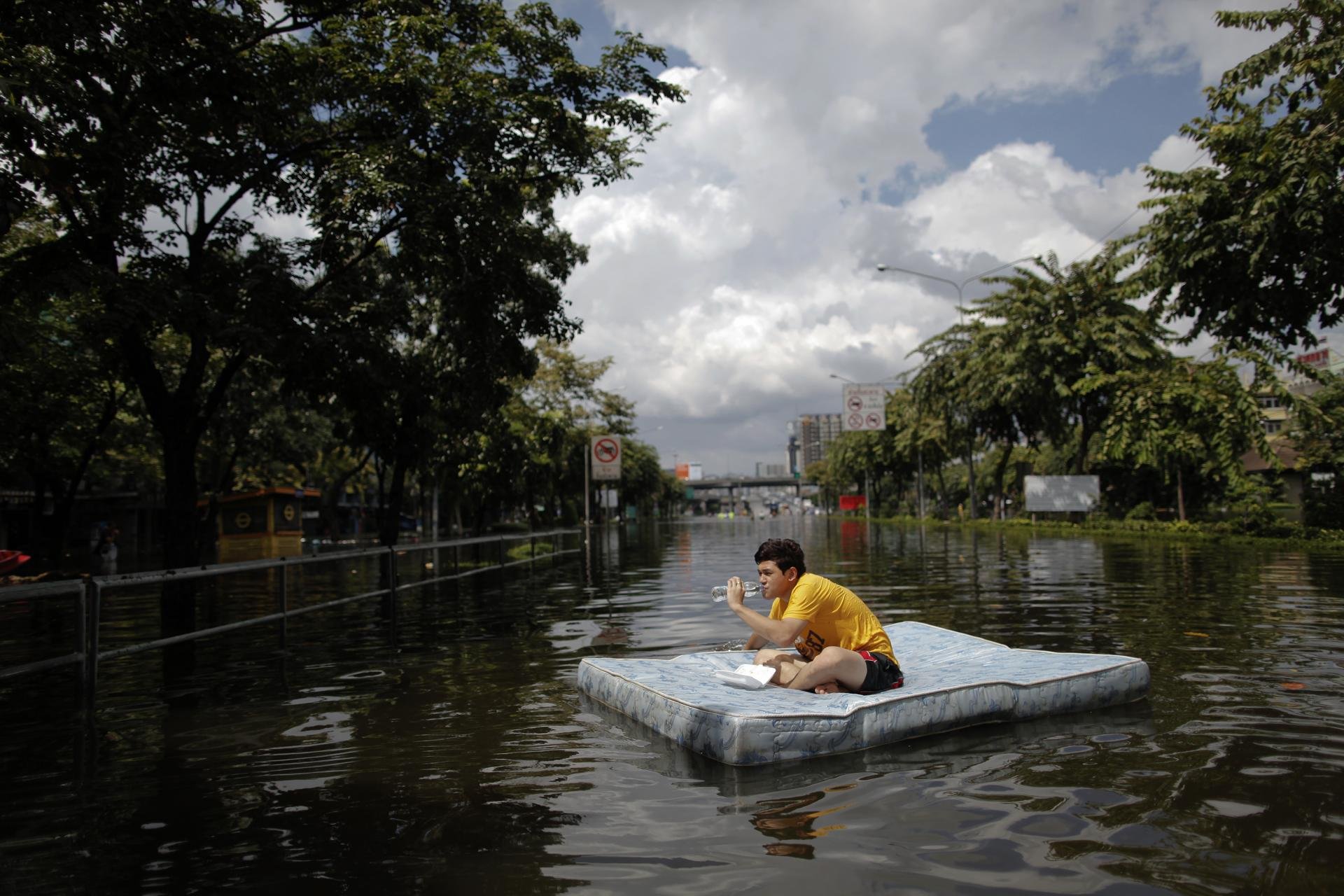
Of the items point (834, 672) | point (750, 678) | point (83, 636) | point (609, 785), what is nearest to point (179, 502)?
point (83, 636)

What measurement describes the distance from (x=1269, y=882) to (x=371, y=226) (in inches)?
507

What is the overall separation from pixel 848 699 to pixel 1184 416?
3015cm

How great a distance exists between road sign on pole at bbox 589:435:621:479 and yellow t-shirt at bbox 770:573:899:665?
63.6 feet

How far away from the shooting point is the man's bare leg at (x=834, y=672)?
6000 mm

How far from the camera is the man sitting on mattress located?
6062 millimetres

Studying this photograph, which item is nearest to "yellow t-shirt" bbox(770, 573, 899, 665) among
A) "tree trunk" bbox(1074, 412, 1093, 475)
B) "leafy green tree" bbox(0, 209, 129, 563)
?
"leafy green tree" bbox(0, 209, 129, 563)

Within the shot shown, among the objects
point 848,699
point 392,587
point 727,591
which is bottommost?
point 848,699

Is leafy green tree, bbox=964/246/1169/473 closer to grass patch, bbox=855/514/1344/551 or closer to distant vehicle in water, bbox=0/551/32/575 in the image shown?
grass patch, bbox=855/514/1344/551

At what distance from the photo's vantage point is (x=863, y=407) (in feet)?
159

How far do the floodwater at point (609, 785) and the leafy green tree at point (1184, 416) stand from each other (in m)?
21.1

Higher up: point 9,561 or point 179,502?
point 179,502

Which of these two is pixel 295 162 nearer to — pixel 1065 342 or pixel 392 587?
pixel 392 587

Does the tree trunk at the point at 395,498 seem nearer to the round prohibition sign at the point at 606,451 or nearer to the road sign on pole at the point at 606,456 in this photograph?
the road sign on pole at the point at 606,456

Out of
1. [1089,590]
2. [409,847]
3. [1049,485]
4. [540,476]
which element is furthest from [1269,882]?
[1049,485]
